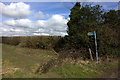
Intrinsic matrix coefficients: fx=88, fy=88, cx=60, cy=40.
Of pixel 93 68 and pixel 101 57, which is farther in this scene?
pixel 101 57

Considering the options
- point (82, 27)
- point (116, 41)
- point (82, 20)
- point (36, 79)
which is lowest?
point (36, 79)

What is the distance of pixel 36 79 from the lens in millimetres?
3643

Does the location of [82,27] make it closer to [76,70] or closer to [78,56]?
[78,56]

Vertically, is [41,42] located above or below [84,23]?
below

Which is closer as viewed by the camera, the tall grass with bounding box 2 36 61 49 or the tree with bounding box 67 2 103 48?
the tree with bounding box 67 2 103 48

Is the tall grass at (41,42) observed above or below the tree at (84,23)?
below

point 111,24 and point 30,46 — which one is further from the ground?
point 111,24

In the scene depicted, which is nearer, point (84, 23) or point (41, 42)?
point (84, 23)

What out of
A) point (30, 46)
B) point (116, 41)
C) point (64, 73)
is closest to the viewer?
point (64, 73)

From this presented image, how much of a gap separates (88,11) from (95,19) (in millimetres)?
773

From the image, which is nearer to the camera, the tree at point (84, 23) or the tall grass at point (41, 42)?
the tree at point (84, 23)

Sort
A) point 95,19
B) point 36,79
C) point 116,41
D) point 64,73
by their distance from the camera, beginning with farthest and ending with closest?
point 95,19 < point 116,41 < point 64,73 < point 36,79

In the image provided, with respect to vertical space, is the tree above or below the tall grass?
above

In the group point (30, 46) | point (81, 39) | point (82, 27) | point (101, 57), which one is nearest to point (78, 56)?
point (81, 39)
